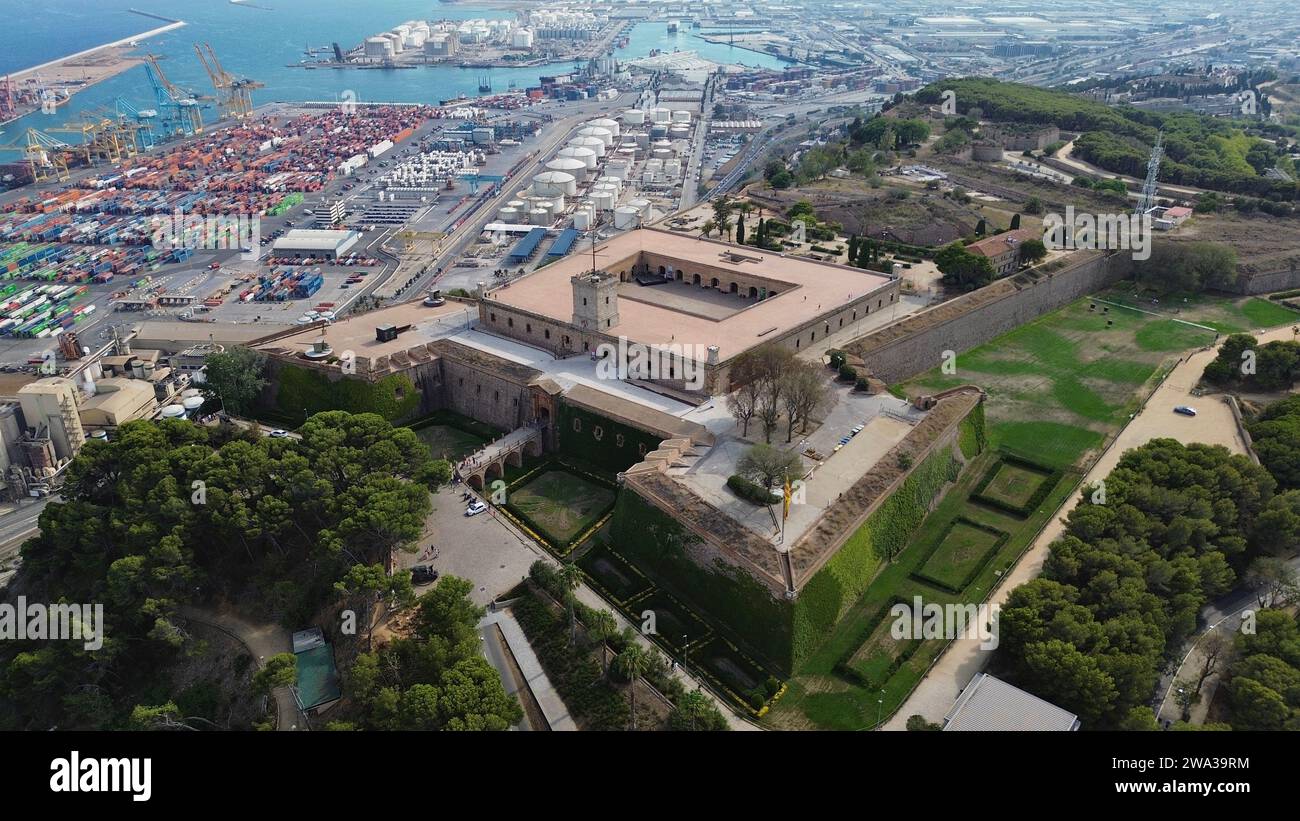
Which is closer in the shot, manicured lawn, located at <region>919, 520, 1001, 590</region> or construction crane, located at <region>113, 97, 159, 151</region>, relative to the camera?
manicured lawn, located at <region>919, 520, 1001, 590</region>

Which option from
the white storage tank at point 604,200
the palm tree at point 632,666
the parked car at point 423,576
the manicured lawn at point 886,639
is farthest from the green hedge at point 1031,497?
the white storage tank at point 604,200

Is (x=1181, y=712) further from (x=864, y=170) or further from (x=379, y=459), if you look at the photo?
(x=864, y=170)

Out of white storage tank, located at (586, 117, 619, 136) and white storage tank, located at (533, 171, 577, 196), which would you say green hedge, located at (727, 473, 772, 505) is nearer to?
white storage tank, located at (533, 171, 577, 196)

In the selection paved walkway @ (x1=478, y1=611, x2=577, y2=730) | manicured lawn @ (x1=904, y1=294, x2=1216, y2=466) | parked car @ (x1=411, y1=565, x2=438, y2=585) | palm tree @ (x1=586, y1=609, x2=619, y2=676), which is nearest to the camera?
paved walkway @ (x1=478, y1=611, x2=577, y2=730)

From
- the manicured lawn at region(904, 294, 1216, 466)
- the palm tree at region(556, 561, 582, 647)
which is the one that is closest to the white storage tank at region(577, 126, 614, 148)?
the manicured lawn at region(904, 294, 1216, 466)

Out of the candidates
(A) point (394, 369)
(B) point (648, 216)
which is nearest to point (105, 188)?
(B) point (648, 216)
